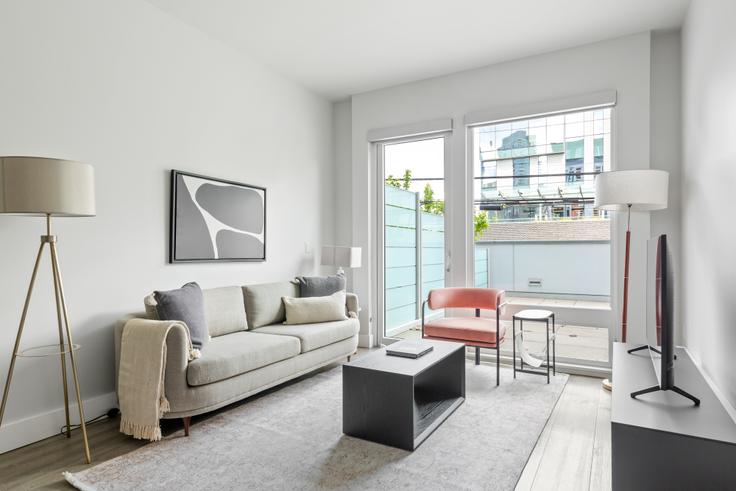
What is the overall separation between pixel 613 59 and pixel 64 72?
412 centimetres

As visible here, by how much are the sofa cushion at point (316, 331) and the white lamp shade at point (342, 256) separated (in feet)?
2.34

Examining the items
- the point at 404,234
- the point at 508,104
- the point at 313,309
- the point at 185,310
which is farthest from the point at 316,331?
the point at 508,104

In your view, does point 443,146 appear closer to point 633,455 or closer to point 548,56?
point 548,56

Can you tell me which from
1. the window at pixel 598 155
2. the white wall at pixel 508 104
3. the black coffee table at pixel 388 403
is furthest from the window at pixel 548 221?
the black coffee table at pixel 388 403

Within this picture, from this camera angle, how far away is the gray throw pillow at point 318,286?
425 cm

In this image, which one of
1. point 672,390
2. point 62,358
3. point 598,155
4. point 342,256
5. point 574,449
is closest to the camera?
point 672,390

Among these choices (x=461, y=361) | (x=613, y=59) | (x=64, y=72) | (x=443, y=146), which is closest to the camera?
(x=64, y=72)

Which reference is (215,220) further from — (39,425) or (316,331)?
(39,425)

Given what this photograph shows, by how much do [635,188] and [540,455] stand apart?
77.2 inches

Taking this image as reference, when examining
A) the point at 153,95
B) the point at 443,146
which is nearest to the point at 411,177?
the point at 443,146

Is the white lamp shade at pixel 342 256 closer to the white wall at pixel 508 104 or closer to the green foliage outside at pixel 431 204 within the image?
the white wall at pixel 508 104

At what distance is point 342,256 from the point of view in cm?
465

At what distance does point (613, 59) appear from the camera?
3803 mm

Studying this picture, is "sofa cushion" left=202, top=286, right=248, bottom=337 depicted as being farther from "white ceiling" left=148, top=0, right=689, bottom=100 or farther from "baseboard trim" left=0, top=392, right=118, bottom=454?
"white ceiling" left=148, top=0, right=689, bottom=100
